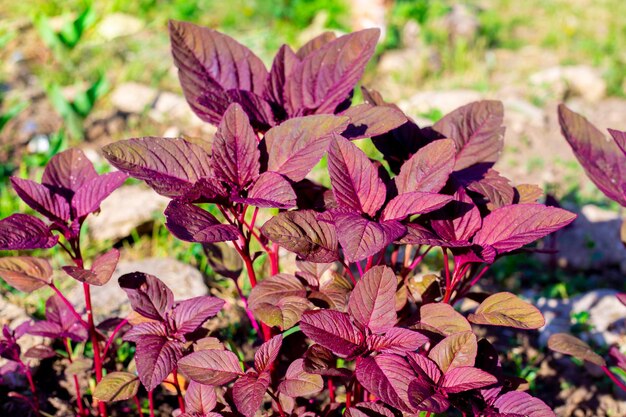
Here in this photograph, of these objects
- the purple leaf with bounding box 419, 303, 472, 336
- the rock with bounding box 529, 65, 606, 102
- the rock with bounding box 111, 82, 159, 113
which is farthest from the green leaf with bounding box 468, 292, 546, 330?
the rock with bounding box 529, 65, 606, 102

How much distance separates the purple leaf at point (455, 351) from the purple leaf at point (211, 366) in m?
0.45

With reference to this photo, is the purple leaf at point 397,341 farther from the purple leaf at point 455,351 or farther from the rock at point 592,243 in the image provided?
the rock at point 592,243

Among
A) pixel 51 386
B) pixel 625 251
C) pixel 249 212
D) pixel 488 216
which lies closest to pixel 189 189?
pixel 488 216

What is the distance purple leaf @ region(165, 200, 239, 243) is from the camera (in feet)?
4.42

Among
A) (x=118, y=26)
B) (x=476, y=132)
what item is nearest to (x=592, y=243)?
(x=476, y=132)

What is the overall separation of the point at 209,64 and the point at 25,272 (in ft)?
2.39

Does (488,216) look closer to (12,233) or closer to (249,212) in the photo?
(12,233)

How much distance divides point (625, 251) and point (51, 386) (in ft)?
8.77

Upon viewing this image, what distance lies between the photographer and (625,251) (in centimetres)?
329

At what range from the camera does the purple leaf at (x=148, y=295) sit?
5.23 ft

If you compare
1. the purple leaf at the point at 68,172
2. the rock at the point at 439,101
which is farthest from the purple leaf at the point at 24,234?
the rock at the point at 439,101

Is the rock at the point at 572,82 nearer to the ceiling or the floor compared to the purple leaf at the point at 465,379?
nearer to the floor

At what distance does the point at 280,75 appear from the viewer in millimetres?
1746

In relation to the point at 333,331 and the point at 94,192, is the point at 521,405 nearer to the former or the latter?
the point at 333,331
